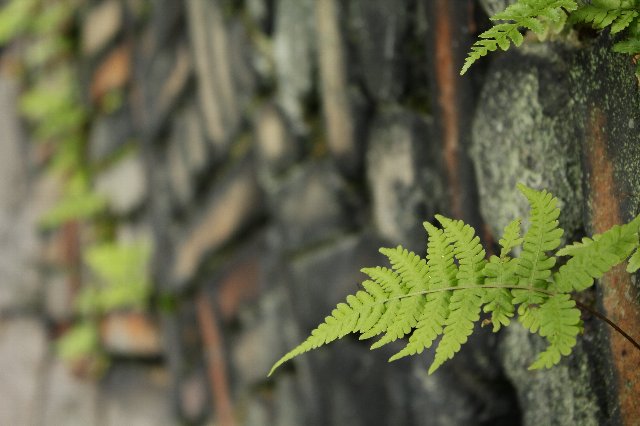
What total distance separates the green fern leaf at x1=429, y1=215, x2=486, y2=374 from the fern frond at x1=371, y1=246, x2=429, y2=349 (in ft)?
0.13

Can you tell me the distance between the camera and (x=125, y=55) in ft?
10.6

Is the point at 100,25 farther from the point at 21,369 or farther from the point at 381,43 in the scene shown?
the point at 381,43

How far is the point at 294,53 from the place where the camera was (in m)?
1.89

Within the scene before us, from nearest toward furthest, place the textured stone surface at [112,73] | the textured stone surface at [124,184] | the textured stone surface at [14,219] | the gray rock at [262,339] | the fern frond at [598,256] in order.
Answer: the fern frond at [598,256], the gray rock at [262,339], the textured stone surface at [124,184], the textured stone surface at [112,73], the textured stone surface at [14,219]

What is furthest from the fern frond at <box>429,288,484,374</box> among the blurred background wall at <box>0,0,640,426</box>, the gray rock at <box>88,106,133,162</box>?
the gray rock at <box>88,106,133,162</box>

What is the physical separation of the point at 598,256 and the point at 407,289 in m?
0.22

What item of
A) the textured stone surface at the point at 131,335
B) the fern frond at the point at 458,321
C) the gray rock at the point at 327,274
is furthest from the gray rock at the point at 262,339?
the fern frond at the point at 458,321

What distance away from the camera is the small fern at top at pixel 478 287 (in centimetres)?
89

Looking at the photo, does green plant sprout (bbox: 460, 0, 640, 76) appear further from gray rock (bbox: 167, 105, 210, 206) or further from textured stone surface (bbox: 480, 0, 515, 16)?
gray rock (bbox: 167, 105, 210, 206)

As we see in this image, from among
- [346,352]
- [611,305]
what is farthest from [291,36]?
[611,305]

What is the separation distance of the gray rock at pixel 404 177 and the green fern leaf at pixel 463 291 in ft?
1.54

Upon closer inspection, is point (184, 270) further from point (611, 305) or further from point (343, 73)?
point (611, 305)

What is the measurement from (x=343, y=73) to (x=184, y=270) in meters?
1.26

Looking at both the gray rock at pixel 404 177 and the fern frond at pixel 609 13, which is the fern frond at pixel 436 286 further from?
the gray rock at pixel 404 177
